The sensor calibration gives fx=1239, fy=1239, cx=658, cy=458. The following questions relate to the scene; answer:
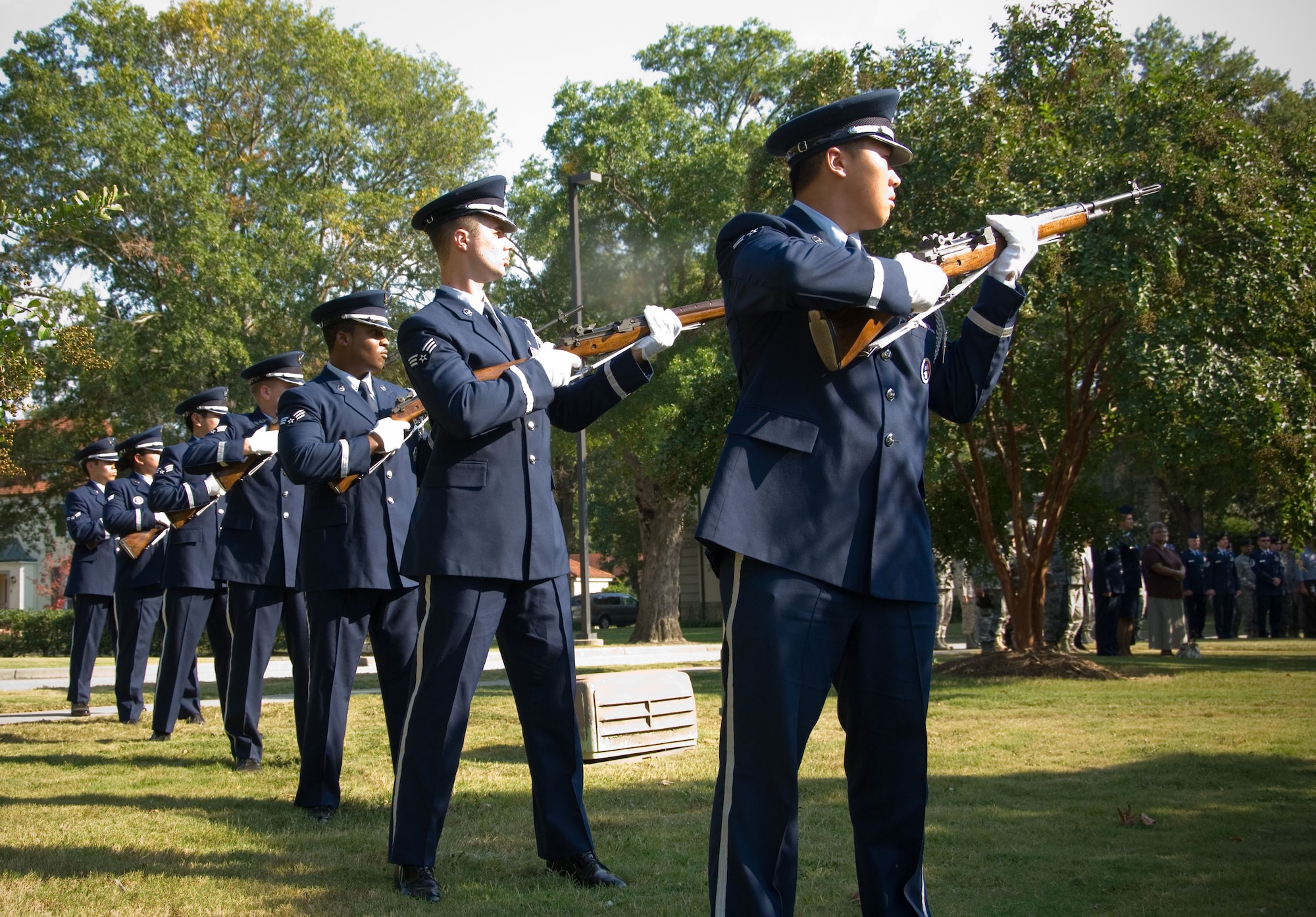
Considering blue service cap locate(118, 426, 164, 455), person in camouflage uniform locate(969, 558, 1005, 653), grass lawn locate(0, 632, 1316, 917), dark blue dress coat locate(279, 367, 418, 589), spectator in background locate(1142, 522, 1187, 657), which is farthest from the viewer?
person in camouflage uniform locate(969, 558, 1005, 653)

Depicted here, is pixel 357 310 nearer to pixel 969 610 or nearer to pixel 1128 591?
pixel 1128 591

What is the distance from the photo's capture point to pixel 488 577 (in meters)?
4.53

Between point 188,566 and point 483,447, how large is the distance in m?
5.43

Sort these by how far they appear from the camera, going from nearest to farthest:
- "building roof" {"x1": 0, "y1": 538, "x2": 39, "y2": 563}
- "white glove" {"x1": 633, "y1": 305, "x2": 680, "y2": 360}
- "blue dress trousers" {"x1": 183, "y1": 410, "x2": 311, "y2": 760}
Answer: "white glove" {"x1": 633, "y1": 305, "x2": 680, "y2": 360} → "blue dress trousers" {"x1": 183, "y1": 410, "x2": 311, "y2": 760} → "building roof" {"x1": 0, "y1": 538, "x2": 39, "y2": 563}

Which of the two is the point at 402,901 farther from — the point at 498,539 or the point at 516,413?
the point at 516,413

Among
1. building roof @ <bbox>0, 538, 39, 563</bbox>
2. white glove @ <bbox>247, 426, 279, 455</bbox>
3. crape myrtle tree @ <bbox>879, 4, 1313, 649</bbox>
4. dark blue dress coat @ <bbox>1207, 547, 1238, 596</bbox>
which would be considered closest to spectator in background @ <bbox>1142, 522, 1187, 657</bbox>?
crape myrtle tree @ <bbox>879, 4, 1313, 649</bbox>

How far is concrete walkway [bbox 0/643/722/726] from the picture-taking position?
11.6 meters

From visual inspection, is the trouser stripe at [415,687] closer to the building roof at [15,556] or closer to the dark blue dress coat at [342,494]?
the dark blue dress coat at [342,494]

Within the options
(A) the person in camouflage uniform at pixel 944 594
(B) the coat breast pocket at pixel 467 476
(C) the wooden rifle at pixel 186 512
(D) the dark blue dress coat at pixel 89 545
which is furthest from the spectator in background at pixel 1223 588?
(B) the coat breast pocket at pixel 467 476

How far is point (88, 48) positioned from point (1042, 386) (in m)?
26.6

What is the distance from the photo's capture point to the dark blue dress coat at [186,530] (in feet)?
29.4

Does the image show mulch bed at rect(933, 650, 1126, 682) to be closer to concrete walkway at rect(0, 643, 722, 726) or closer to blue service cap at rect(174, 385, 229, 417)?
concrete walkway at rect(0, 643, 722, 726)

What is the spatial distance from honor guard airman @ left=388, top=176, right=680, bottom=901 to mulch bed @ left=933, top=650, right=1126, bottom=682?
9427mm

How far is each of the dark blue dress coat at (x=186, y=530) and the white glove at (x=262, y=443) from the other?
5.71 feet
